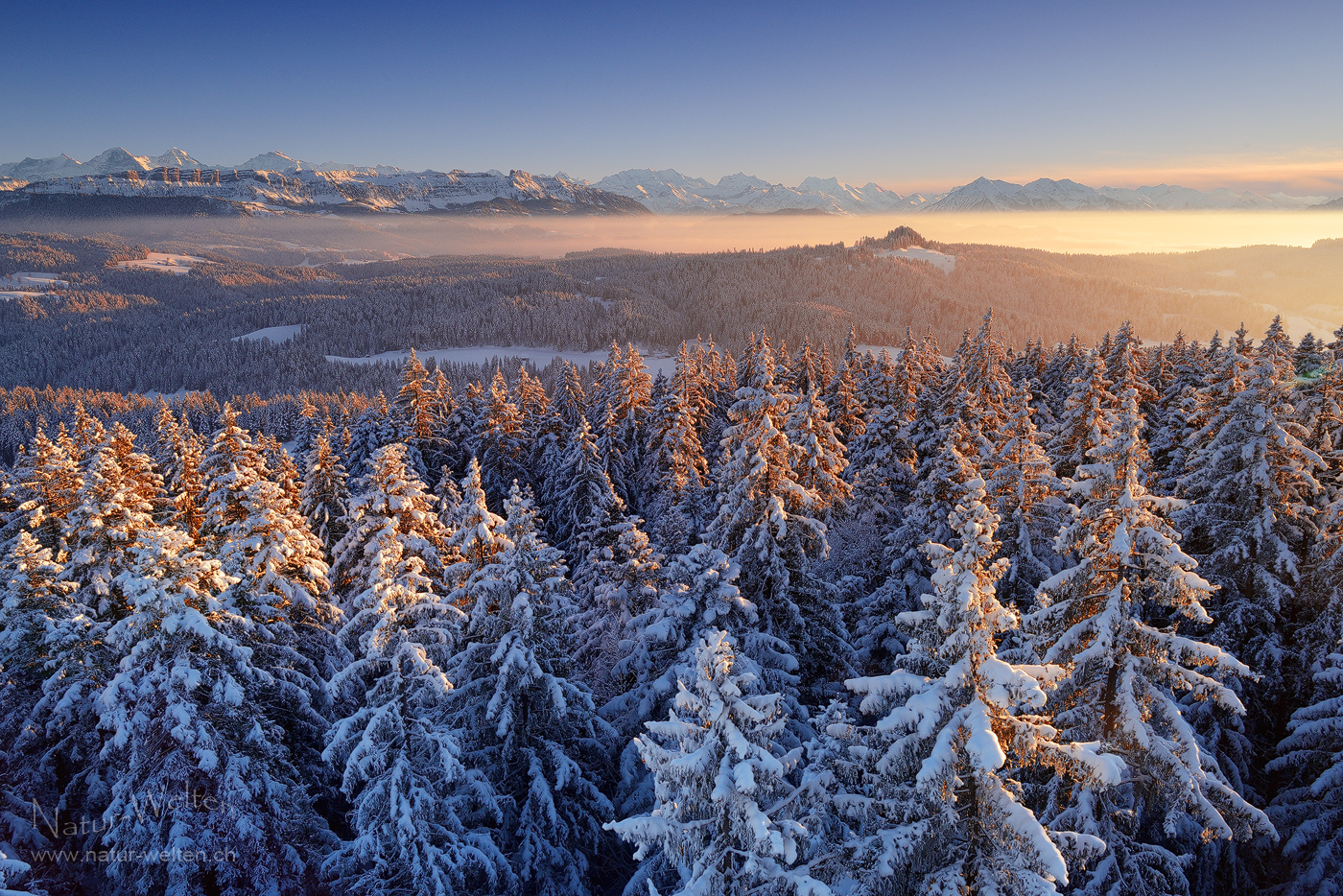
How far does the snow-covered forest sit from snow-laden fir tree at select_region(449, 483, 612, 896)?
0.09 meters

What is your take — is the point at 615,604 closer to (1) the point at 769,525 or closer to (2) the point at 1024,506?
(1) the point at 769,525

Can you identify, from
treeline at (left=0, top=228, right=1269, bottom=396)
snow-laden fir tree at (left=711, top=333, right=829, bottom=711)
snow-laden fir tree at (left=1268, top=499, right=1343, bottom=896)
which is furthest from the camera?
treeline at (left=0, top=228, right=1269, bottom=396)

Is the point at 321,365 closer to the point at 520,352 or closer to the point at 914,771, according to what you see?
the point at 520,352

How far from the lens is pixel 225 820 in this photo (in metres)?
13.0

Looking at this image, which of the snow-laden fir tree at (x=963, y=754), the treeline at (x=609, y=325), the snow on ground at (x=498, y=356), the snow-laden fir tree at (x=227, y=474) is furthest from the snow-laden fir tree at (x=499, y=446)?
the snow on ground at (x=498, y=356)

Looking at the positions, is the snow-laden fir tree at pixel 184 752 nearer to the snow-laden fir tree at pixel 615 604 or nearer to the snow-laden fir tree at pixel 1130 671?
the snow-laden fir tree at pixel 615 604

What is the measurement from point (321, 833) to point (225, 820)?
2905 mm

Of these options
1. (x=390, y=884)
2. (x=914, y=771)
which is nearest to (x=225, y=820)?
(x=390, y=884)

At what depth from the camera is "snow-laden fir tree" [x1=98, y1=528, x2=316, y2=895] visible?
12.7 metres

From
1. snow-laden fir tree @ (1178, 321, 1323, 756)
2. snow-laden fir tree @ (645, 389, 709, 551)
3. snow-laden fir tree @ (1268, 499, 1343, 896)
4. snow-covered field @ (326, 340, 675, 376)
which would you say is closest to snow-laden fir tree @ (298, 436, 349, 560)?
snow-laden fir tree @ (645, 389, 709, 551)

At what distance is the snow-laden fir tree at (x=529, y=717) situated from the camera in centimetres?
1423

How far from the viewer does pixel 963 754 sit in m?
6.81

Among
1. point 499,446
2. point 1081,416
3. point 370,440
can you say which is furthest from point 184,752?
point 1081,416

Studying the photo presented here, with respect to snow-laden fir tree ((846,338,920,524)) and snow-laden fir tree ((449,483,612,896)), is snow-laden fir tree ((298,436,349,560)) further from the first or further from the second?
snow-laden fir tree ((846,338,920,524))
